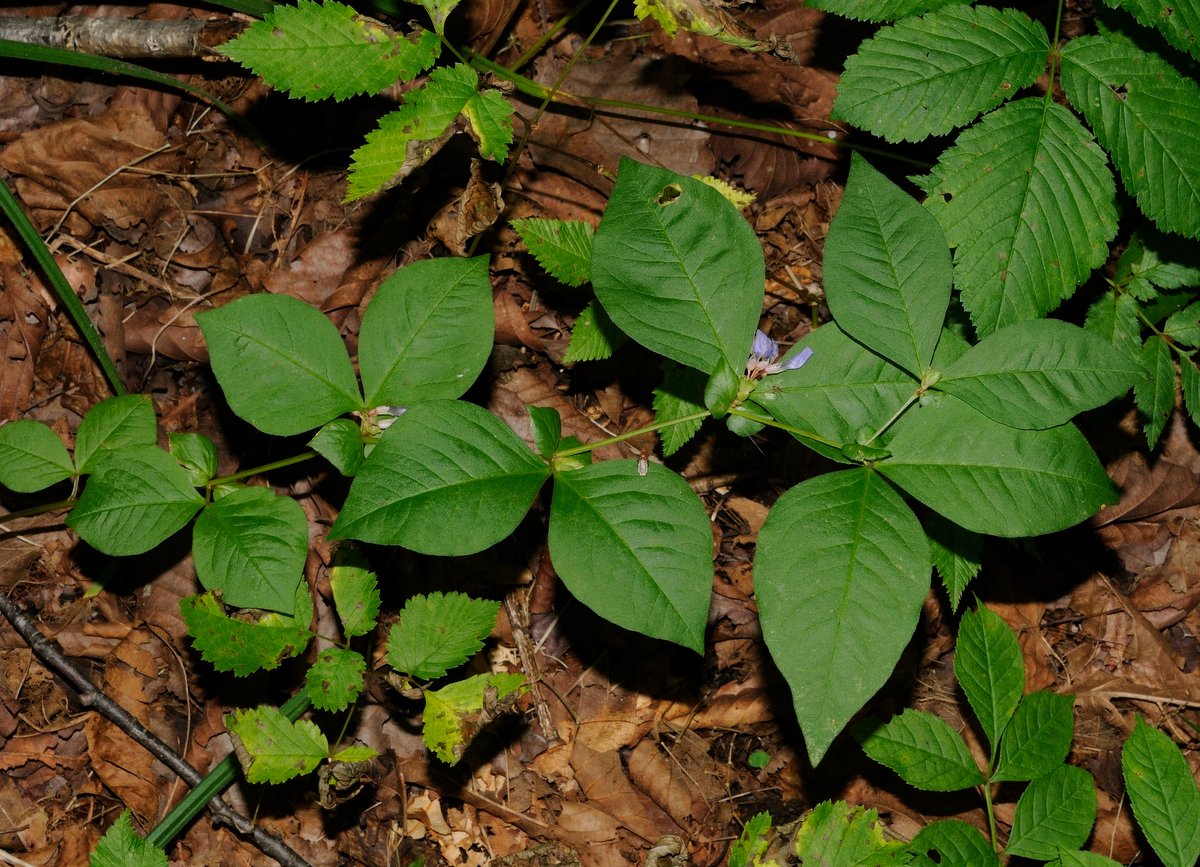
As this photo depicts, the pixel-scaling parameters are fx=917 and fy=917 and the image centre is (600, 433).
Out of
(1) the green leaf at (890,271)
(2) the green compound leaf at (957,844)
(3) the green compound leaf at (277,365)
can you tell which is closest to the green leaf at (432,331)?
(3) the green compound leaf at (277,365)

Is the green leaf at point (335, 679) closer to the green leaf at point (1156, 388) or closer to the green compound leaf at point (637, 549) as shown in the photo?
the green compound leaf at point (637, 549)

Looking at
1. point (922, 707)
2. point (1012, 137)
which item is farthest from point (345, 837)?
point (1012, 137)

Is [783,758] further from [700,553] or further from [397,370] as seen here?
[397,370]

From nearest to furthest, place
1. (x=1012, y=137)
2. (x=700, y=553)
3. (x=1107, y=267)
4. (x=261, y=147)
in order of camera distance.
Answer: (x=700, y=553), (x=1012, y=137), (x=1107, y=267), (x=261, y=147)

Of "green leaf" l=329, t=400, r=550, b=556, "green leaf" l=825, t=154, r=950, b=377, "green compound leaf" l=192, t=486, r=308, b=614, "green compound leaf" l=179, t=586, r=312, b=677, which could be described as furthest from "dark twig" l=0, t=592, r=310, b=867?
"green leaf" l=825, t=154, r=950, b=377

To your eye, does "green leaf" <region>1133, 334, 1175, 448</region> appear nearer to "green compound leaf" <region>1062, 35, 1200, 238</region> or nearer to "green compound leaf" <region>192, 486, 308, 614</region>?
"green compound leaf" <region>1062, 35, 1200, 238</region>

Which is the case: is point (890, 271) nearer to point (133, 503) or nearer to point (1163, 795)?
point (1163, 795)
